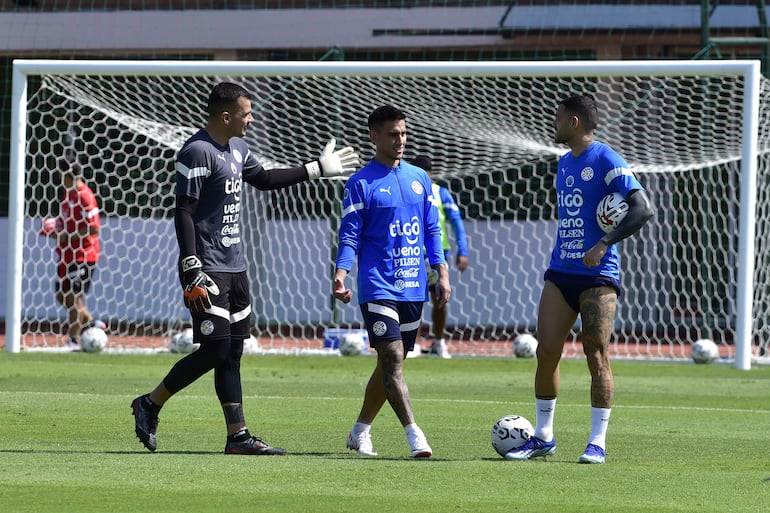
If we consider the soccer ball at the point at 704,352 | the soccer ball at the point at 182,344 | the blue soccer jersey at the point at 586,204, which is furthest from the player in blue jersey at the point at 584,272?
Answer: the soccer ball at the point at 182,344

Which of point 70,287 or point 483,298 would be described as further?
point 483,298

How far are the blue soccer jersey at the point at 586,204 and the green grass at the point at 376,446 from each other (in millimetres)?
1113

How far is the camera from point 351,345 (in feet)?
49.8

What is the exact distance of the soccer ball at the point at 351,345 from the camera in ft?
49.8

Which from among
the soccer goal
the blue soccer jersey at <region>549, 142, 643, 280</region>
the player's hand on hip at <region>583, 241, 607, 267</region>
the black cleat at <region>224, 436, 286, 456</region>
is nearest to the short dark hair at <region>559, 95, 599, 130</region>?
the blue soccer jersey at <region>549, 142, 643, 280</region>

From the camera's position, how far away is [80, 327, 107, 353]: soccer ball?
15062mm

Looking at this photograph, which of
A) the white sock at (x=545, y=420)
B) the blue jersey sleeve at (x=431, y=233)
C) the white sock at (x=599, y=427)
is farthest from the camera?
the blue jersey sleeve at (x=431, y=233)

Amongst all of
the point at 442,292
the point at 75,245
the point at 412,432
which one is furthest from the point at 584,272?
the point at 75,245

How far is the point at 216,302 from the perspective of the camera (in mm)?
7547

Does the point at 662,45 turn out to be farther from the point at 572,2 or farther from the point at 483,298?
the point at 483,298

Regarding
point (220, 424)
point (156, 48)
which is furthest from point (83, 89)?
point (220, 424)

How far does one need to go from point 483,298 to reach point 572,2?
4.53 m

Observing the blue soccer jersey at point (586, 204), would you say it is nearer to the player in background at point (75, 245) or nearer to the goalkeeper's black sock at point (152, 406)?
the goalkeeper's black sock at point (152, 406)

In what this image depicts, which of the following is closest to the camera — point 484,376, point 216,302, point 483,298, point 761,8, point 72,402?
point 216,302
